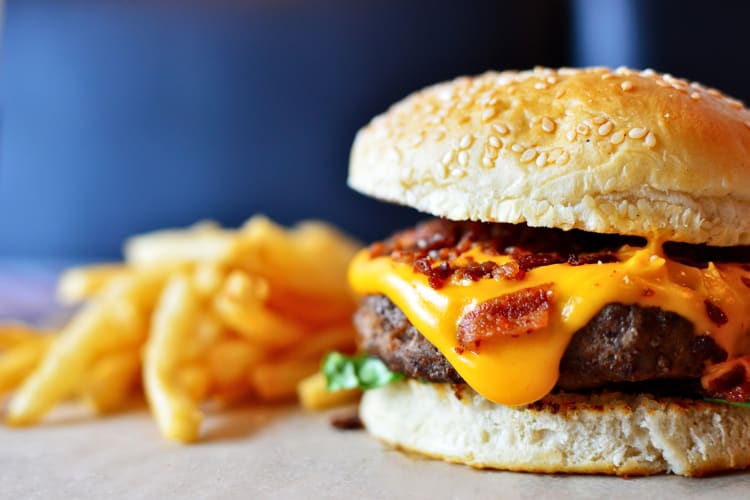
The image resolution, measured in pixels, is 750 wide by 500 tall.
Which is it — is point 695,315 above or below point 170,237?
above

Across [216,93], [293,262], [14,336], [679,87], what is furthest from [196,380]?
[216,93]

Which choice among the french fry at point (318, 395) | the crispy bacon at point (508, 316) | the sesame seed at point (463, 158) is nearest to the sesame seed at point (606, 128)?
the sesame seed at point (463, 158)

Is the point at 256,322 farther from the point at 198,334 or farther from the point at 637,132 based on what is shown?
the point at 637,132

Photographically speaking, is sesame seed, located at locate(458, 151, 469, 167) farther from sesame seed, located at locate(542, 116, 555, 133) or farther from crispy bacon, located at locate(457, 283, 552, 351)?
crispy bacon, located at locate(457, 283, 552, 351)


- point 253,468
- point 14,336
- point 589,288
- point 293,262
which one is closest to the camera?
point 589,288

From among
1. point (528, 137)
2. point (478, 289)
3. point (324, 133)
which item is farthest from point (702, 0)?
point (478, 289)

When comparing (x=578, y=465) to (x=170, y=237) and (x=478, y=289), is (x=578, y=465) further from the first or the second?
(x=170, y=237)

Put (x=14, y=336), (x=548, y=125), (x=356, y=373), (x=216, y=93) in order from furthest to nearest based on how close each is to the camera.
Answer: (x=216, y=93), (x=14, y=336), (x=356, y=373), (x=548, y=125)
